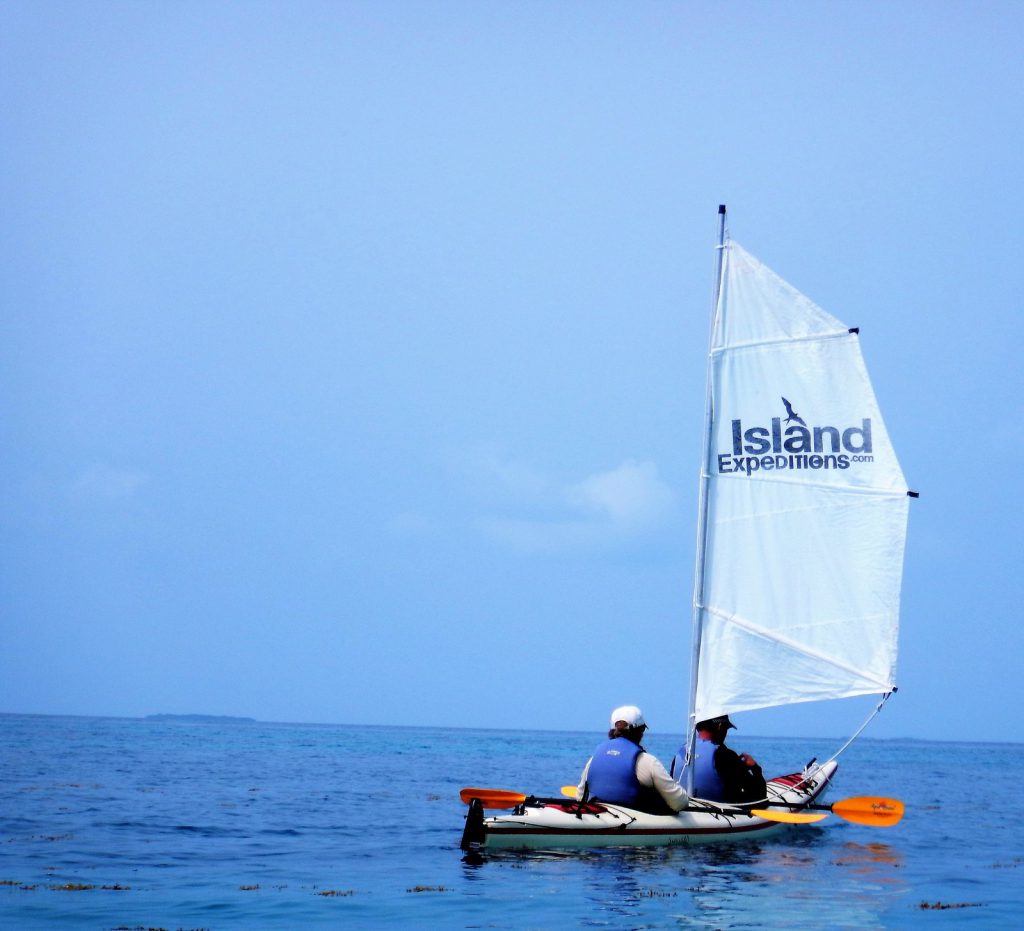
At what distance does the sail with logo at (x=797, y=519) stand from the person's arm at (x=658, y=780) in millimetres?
1834

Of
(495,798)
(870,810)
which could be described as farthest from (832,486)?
(495,798)

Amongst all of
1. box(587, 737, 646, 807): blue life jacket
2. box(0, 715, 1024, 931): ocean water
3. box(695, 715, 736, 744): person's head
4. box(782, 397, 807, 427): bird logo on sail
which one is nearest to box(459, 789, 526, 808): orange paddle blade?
box(0, 715, 1024, 931): ocean water

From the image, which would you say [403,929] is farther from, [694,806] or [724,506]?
[724,506]

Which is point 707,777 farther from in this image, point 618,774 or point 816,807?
point 618,774

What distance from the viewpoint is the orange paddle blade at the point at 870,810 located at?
64.1 feet

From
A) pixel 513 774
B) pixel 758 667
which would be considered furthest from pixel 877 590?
pixel 513 774

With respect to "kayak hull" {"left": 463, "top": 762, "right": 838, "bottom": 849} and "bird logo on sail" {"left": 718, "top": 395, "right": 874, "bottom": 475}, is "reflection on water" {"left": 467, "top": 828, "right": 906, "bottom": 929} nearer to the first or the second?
"kayak hull" {"left": 463, "top": 762, "right": 838, "bottom": 849}

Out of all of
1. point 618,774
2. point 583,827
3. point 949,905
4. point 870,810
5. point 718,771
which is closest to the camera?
point 949,905

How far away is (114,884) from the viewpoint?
15.1m

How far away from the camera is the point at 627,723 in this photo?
18.4m

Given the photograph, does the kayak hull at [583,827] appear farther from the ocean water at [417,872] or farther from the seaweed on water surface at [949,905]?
the seaweed on water surface at [949,905]

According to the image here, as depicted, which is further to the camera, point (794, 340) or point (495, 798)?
point (794, 340)

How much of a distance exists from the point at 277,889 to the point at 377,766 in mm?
35991

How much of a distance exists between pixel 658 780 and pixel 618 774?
58 centimetres
